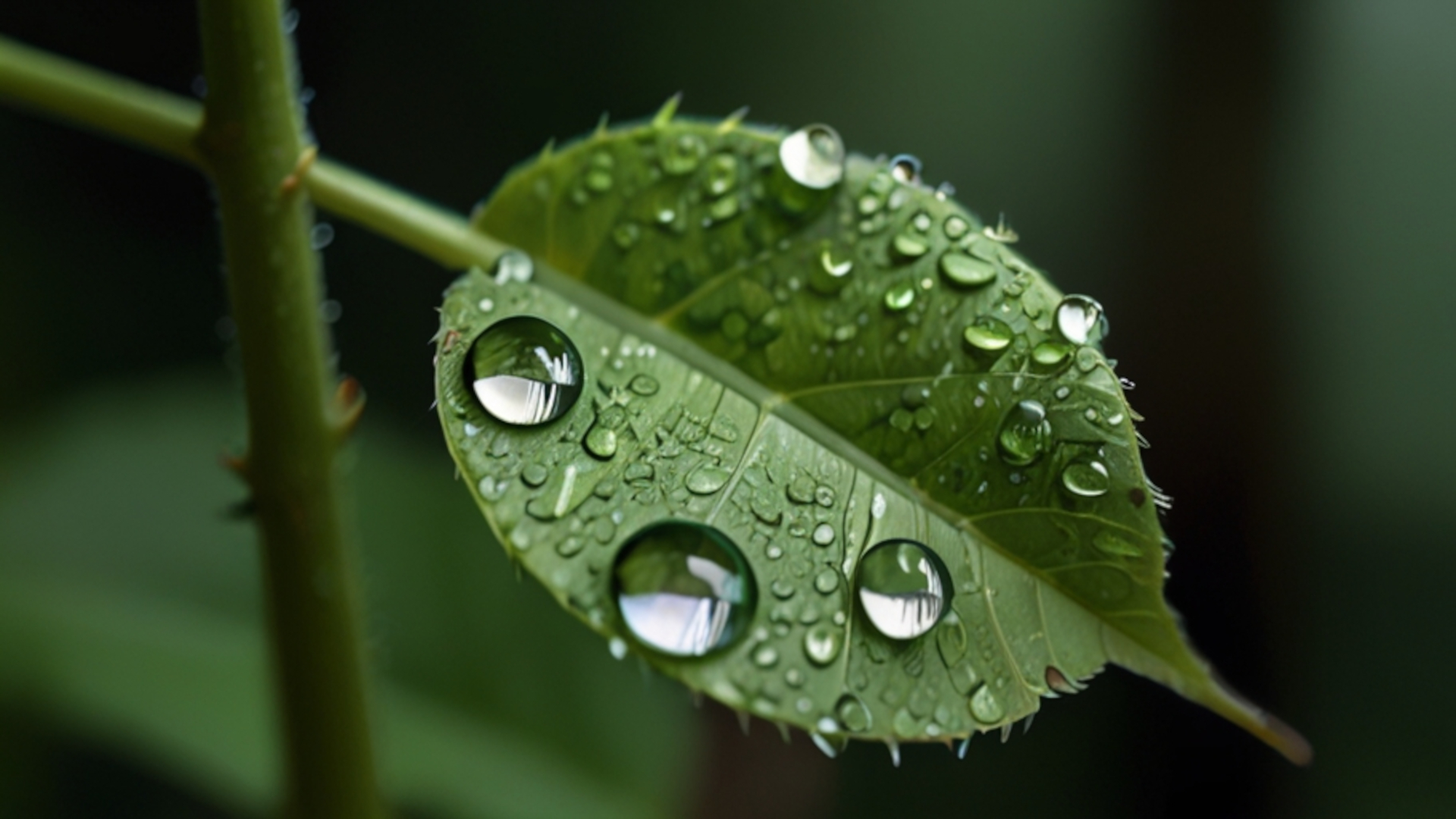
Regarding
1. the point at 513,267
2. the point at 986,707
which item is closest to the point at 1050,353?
the point at 986,707

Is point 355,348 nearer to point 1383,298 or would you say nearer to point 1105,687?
point 1105,687

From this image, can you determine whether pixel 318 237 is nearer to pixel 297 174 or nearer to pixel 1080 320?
pixel 297 174

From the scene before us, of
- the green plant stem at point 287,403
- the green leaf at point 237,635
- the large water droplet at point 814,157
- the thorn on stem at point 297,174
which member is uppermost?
the large water droplet at point 814,157

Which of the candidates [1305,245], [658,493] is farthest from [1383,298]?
[658,493]

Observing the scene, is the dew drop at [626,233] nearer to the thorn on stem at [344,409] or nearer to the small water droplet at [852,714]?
the thorn on stem at [344,409]

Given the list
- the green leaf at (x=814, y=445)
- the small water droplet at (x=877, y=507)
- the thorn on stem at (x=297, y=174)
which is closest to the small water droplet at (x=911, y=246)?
the green leaf at (x=814, y=445)

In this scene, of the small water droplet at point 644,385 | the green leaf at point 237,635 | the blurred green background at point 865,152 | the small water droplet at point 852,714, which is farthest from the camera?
the blurred green background at point 865,152
